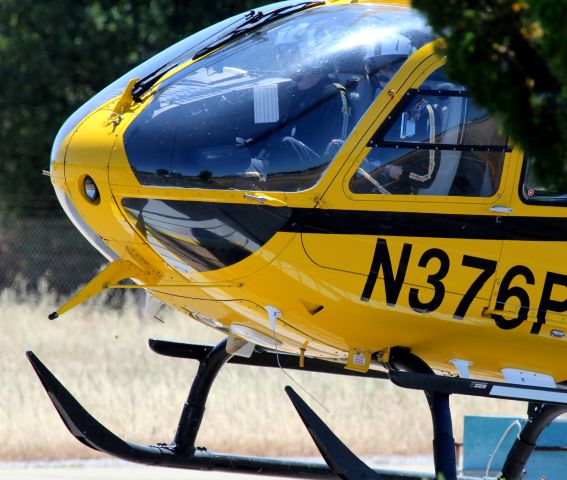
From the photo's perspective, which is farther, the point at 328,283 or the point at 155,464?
the point at 155,464

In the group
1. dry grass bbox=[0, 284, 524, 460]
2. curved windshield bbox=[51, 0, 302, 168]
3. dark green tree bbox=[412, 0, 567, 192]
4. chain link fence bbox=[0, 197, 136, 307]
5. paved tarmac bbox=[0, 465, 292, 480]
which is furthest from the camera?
chain link fence bbox=[0, 197, 136, 307]

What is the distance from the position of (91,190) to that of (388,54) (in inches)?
57.0

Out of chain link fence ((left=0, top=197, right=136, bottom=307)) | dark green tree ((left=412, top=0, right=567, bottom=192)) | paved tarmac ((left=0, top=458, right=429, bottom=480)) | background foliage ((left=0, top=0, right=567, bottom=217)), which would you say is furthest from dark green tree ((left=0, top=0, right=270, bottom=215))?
dark green tree ((left=412, top=0, right=567, bottom=192))

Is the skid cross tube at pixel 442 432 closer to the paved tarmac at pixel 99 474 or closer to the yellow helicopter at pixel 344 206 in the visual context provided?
the yellow helicopter at pixel 344 206

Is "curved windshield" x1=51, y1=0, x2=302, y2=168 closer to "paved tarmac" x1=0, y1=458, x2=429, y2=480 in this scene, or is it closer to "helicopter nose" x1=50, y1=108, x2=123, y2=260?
"helicopter nose" x1=50, y1=108, x2=123, y2=260

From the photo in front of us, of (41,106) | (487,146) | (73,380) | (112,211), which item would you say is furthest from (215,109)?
(41,106)

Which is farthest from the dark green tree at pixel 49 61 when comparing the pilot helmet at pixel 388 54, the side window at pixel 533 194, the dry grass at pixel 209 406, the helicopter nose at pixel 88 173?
the side window at pixel 533 194

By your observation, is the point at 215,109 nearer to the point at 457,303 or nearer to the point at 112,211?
the point at 112,211

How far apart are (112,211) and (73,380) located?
5.92m

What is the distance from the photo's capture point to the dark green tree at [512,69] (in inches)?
114

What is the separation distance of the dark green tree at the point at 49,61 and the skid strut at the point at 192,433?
40.4 feet

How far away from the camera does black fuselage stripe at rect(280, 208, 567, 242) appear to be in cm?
473

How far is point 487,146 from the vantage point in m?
4.85

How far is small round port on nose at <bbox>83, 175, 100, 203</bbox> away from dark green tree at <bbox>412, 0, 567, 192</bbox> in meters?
2.25
